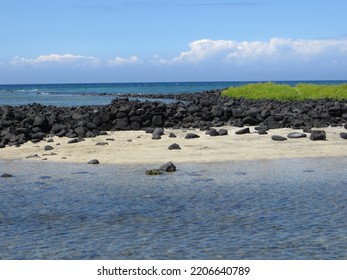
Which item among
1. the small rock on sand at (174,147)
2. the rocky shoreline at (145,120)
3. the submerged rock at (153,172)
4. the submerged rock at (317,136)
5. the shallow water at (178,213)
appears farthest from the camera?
the rocky shoreline at (145,120)

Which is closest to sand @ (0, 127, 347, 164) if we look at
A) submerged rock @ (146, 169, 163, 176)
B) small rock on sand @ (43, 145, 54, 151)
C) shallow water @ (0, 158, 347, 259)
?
small rock on sand @ (43, 145, 54, 151)

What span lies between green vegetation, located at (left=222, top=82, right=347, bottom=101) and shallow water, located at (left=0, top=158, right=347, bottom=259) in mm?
48250

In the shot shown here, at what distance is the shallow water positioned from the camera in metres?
11.1

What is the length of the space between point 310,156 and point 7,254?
51.6ft

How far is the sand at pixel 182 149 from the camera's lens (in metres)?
24.1

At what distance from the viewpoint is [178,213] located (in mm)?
14141

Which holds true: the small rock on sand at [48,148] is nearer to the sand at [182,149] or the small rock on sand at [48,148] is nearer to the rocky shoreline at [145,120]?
the sand at [182,149]

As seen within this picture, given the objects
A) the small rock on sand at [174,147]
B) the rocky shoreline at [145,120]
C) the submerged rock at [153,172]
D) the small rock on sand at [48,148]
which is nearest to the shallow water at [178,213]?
the submerged rock at [153,172]

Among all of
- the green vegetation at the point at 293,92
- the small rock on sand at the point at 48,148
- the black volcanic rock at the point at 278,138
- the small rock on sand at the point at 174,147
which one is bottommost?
the small rock on sand at the point at 48,148

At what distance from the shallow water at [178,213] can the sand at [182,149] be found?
2472mm

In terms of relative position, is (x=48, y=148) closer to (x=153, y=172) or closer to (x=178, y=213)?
(x=153, y=172)

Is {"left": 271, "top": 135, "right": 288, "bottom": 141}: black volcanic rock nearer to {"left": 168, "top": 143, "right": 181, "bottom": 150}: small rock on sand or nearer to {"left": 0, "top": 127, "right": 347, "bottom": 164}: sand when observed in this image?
{"left": 0, "top": 127, "right": 347, "bottom": 164}: sand
